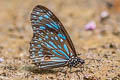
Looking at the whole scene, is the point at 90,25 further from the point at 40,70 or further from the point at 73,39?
the point at 40,70

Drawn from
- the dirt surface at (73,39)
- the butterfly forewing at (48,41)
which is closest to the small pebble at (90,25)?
the dirt surface at (73,39)

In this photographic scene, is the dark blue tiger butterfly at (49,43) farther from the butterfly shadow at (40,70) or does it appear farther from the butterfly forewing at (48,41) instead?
the butterfly shadow at (40,70)

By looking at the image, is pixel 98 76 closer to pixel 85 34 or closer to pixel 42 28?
pixel 42 28

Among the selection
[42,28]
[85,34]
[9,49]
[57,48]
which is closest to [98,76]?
[57,48]

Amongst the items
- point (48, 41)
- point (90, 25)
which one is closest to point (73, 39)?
point (90, 25)

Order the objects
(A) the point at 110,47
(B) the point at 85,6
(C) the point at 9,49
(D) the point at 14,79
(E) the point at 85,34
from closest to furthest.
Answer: (D) the point at 14,79, (A) the point at 110,47, (C) the point at 9,49, (E) the point at 85,34, (B) the point at 85,6

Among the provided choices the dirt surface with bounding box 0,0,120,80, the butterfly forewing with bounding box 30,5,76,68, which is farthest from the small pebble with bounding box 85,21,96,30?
the butterfly forewing with bounding box 30,5,76,68
